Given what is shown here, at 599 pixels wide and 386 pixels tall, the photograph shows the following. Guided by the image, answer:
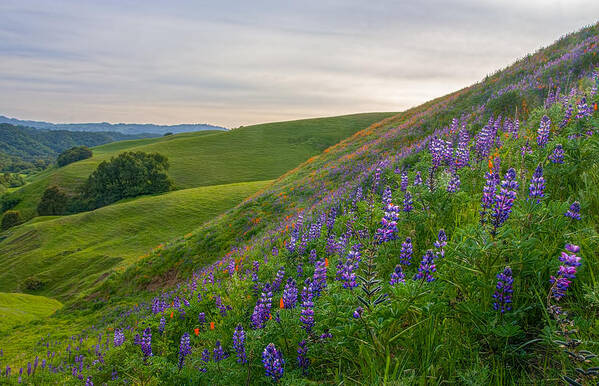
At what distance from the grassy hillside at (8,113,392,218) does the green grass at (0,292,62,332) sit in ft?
144

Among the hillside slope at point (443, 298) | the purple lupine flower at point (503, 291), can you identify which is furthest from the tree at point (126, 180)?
the purple lupine flower at point (503, 291)

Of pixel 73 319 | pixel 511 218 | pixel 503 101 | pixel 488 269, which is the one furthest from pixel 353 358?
pixel 73 319

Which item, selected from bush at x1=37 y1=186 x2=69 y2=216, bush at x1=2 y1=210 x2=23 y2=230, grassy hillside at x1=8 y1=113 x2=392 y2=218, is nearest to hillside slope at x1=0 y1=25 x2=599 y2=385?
grassy hillside at x1=8 y1=113 x2=392 y2=218

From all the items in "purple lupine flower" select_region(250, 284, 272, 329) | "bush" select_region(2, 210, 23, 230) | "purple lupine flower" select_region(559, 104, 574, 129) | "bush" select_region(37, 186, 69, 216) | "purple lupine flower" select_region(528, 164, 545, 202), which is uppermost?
"purple lupine flower" select_region(559, 104, 574, 129)

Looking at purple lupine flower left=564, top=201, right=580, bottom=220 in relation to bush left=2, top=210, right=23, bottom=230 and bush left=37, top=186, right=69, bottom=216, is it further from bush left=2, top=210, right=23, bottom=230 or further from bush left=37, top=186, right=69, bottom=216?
bush left=2, top=210, right=23, bottom=230

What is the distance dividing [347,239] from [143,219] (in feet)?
146

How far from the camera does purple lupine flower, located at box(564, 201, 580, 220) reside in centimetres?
277

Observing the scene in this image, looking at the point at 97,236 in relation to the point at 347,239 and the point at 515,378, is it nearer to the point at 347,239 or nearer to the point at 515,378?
the point at 347,239

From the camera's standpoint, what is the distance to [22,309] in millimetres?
22703

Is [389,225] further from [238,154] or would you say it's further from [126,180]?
[238,154]

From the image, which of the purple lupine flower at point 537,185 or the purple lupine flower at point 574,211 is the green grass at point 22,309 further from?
the purple lupine flower at point 574,211

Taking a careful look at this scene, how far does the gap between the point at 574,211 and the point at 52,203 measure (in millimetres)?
91248

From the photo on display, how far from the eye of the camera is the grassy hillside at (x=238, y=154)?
72.9m

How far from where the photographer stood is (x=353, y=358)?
9.14ft
